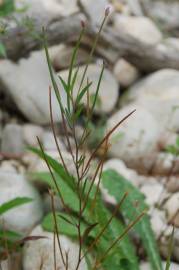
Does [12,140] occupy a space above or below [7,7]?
below

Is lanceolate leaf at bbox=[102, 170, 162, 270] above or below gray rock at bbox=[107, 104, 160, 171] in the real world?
below

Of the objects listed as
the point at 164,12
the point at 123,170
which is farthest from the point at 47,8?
the point at 164,12

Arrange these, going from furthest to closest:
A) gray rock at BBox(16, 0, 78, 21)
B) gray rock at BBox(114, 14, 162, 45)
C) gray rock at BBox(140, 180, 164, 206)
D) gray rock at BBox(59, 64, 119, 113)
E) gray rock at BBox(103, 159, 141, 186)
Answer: gray rock at BBox(114, 14, 162, 45), gray rock at BBox(59, 64, 119, 113), gray rock at BBox(16, 0, 78, 21), gray rock at BBox(103, 159, 141, 186), gray rock at BBox(140, 180, 164, 206)

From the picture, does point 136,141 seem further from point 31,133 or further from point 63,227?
point 63,227

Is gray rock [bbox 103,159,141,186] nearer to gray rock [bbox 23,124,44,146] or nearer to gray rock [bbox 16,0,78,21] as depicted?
gray rock [bbox 23,124,44,146]

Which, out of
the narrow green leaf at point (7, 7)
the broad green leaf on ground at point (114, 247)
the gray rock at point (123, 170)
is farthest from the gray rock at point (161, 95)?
the broad green leaf on ground at point (114, 247)

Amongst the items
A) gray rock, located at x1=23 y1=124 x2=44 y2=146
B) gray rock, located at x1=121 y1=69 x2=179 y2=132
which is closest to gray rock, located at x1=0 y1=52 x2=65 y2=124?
gray rock, located at x1=23 y1=124 x2=44 y2=146
